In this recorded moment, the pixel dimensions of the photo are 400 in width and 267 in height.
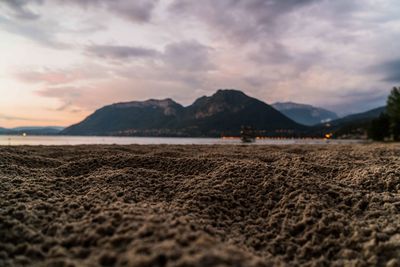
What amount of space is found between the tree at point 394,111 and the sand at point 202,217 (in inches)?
3228

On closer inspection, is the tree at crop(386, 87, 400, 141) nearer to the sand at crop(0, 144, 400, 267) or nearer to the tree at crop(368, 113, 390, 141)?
the tree at crop(368, 113, 390, 141)

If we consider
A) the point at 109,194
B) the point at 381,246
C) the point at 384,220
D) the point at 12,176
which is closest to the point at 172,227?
the point at 109,194

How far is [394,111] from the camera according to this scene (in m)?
82.2

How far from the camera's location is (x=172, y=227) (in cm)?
712

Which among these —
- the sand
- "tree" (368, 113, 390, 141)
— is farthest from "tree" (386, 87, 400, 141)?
the sand

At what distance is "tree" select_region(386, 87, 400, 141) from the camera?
8131 centimetres

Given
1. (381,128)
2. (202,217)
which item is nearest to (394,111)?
(381,128)

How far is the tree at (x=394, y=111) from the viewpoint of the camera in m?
81.3

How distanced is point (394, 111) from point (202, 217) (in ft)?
300

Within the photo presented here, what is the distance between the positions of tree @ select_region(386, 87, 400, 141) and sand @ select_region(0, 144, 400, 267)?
81984 mm

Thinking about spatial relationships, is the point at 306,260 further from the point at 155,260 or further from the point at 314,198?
the point at 155,260

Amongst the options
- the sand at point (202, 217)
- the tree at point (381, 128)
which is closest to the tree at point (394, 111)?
the tree at point (381, 128)

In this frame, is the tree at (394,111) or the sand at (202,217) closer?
the sand at (202,217)

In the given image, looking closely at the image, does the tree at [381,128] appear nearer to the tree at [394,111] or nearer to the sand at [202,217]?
the tree at [394,111]
